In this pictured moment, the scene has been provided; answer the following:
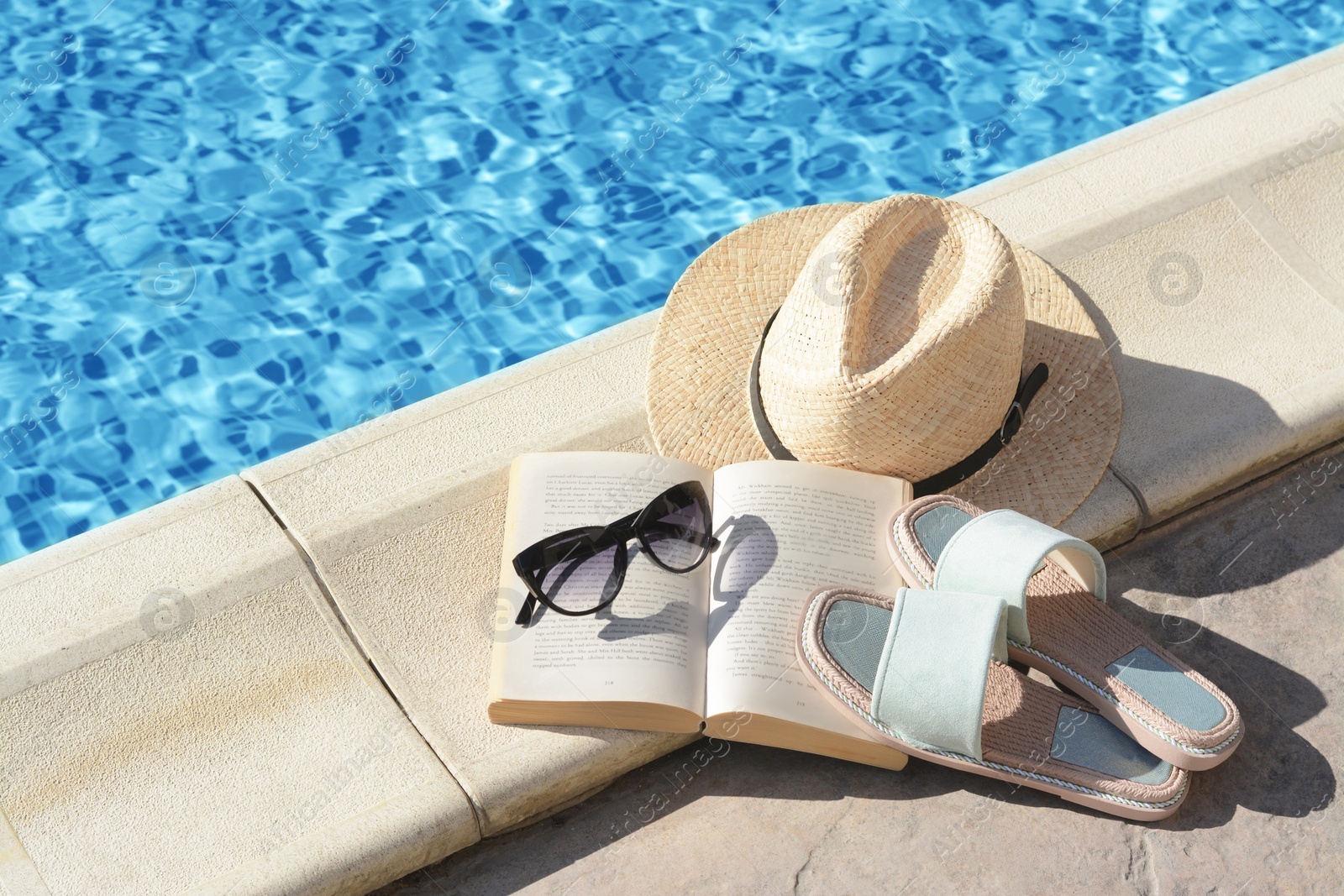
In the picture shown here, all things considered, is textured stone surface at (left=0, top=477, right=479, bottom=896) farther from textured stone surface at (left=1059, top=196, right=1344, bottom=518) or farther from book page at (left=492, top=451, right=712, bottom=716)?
textured stone surface at (left=1059, top=196, right=1344, bottom=518)

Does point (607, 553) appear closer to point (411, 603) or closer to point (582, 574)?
point (582, 574)

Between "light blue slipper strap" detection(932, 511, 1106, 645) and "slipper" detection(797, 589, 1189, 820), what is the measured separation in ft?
0.18

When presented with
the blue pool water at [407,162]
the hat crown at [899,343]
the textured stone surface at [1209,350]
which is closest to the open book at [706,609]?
the hat crown at [899,343]

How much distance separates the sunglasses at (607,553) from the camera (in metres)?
2.20

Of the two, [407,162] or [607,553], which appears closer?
[607,553]

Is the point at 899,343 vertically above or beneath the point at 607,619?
above

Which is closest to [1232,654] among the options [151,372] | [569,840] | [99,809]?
[569,840]

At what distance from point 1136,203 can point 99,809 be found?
292cm

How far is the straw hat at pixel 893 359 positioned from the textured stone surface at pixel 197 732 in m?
0.87

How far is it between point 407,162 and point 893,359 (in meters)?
2.46

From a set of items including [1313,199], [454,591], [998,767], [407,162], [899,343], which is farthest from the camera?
[407,162]

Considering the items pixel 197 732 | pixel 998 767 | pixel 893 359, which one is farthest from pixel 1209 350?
pixel 197 732

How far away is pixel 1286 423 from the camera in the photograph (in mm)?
2711

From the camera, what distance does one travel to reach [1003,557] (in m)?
2.08
